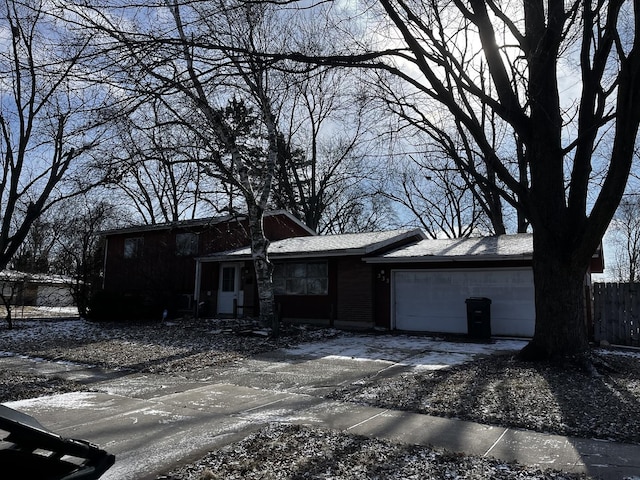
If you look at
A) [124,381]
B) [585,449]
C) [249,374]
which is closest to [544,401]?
[585,449]

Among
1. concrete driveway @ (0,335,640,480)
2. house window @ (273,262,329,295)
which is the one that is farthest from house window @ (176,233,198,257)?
concrete driveway @ (0,335,640,480)

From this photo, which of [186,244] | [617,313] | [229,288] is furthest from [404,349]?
[186,244]

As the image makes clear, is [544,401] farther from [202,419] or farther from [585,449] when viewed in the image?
Answer: [202,419]

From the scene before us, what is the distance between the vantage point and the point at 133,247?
23.7 m

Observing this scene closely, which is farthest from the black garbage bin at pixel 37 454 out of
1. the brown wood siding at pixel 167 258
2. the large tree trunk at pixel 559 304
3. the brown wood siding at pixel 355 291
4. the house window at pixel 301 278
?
the brown wood siding at pixel 167 258

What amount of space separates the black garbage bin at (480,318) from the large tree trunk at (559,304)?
15.8 ft

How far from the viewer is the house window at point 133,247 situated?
2322cm

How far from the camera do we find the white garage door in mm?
13859

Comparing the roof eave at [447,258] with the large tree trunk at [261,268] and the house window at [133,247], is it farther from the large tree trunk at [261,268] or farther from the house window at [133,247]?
the house window at [133,247]

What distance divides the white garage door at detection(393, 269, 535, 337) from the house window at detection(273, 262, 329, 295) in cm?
285

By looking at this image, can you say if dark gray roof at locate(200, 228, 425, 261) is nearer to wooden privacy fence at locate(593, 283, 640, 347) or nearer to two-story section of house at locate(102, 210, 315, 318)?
two-story section of house at locate(102, 210, 315, 318)

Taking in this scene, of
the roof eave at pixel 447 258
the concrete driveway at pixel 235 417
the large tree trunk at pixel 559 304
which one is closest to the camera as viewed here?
the concrete driveway at pixel 235 417

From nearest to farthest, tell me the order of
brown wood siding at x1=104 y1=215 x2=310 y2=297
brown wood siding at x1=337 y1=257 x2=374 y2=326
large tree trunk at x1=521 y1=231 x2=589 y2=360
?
large tree trunk at x1=521 y1=231 x2=589 y2=360 → brown wood siding at x1=337 y1=257 x2=374 y2=326 → brown wood siding at x1=104 y1=215 x2=310 y2=297

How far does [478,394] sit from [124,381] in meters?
5.61
